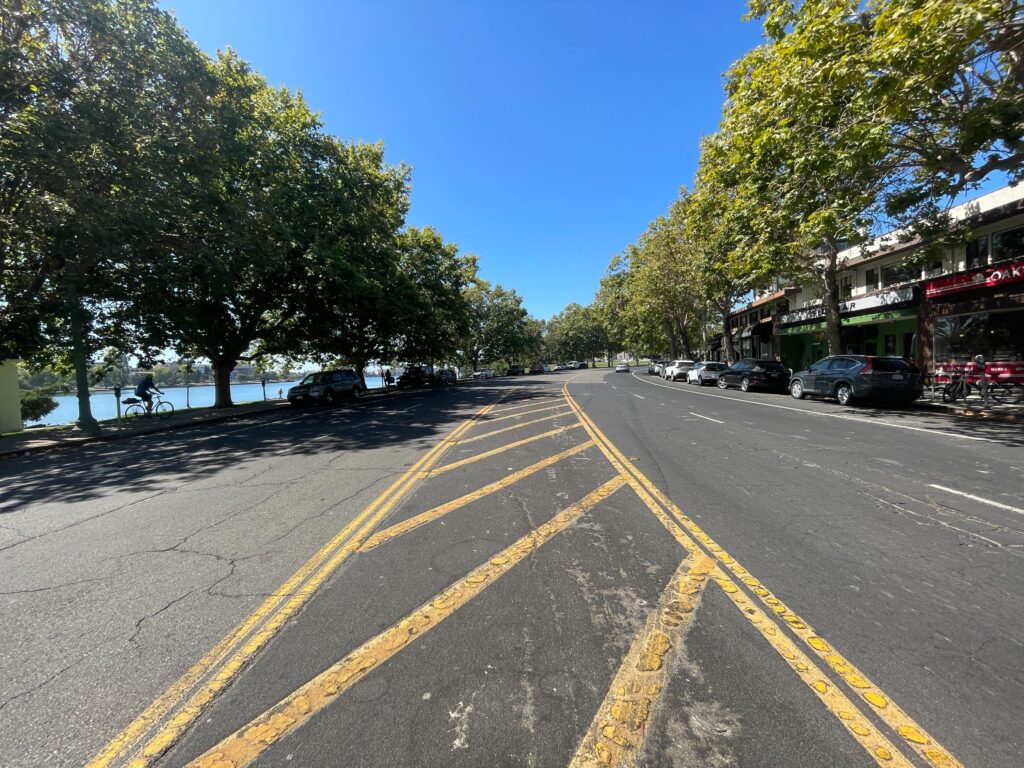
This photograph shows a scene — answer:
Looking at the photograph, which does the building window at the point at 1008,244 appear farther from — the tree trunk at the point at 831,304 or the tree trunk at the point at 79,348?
the tree trunk at the point at 79,348

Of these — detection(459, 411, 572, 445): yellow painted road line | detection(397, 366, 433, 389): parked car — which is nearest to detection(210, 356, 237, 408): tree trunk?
detection(397, 366, 433, 389): parked car

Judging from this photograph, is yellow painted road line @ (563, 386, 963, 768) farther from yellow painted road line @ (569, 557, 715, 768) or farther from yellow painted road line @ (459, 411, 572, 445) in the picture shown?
yellow painted road line @ (459, 411, 572, 445)

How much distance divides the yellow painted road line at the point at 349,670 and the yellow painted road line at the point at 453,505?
Answer: 45.3 inches

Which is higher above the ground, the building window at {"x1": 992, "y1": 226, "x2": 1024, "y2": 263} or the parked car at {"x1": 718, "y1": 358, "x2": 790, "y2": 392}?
the building window at {"x1": 992, "y1": 226, "x2": 1024, "y2": 263}

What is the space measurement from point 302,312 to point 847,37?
23574mm

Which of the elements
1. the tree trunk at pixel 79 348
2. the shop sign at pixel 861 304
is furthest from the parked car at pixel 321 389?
the shop sign at pixel 861 304

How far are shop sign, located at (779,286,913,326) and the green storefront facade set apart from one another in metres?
0.33

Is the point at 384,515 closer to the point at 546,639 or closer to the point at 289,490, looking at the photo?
the point at 289,490

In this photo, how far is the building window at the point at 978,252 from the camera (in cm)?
1678

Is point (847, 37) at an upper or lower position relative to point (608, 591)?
upper

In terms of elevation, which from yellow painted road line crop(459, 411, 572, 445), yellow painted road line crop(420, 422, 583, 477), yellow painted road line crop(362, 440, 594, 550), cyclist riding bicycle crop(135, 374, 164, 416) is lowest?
yellow painted road line crop(362, 440, 594, 550)

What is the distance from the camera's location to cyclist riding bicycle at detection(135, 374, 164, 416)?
17141 mm

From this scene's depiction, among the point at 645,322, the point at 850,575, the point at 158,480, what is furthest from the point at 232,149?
the point at 645,322

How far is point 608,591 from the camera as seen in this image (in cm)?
330
